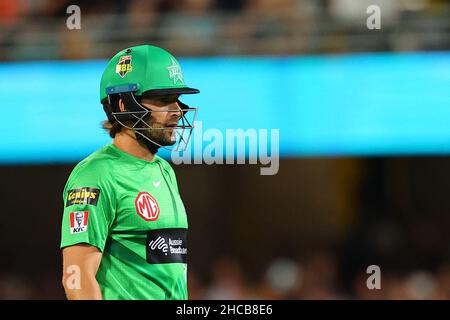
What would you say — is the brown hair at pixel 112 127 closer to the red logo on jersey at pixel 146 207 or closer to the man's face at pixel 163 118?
the man's face at pixel 163 118

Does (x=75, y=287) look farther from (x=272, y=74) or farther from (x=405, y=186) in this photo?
(x=405, y=186)

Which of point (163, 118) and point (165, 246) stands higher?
point (163, 118)

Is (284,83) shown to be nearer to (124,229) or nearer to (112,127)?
(112,127)

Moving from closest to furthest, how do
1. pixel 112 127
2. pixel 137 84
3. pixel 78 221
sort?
pixel 78 221
pixel 137 84
pixel 112 127

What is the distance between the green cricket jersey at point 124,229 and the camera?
12.9 feet

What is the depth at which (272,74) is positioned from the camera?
8.57 meters

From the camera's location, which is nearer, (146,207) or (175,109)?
(146,207)

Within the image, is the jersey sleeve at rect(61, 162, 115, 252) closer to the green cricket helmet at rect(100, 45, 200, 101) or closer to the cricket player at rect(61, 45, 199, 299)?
the cricket player at rect(61, 45, 199, 299)

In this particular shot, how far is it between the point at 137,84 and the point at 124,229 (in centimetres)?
62

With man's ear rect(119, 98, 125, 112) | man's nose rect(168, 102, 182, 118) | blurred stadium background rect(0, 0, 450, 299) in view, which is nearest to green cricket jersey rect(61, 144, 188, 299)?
man's ear rect(119, 98, 125, 112)

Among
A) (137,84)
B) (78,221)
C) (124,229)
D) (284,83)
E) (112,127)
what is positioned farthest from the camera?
(284,83)

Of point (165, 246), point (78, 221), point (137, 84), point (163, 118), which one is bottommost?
point (165, 246)

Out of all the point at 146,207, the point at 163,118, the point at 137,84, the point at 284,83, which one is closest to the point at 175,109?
the point at 163,118

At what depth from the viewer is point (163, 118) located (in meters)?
4.26
